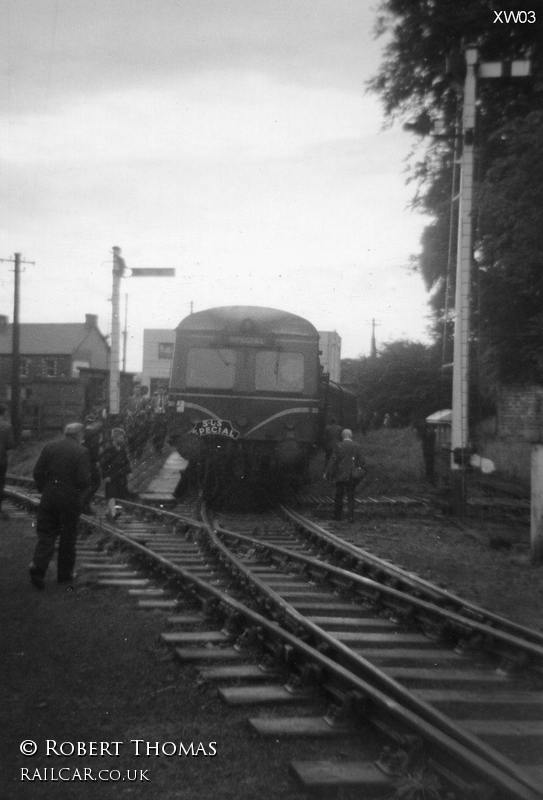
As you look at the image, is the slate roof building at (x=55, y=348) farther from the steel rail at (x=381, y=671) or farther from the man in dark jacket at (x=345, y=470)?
the steel rail at (x=381, y=671)

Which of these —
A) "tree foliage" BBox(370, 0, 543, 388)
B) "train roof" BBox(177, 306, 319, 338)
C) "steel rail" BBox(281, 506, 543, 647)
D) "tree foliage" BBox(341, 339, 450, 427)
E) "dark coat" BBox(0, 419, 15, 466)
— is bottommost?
"steel rail" BBox(281, 506, 543, 647)

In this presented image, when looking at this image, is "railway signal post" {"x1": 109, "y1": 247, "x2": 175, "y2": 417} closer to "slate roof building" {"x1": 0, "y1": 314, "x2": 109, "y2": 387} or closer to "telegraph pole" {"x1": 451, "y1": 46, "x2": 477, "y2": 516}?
"telegraph pole" {"x1": 451, "y1": 46, "x2": 477, "y2": 516}

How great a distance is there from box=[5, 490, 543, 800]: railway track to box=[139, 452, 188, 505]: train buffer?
20.1 feet

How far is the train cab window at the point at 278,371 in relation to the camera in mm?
15422

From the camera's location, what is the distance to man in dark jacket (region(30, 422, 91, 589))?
Answer: 838cm

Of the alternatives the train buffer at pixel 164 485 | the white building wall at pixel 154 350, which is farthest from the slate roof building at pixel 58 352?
the train buffer at pixel 164 485

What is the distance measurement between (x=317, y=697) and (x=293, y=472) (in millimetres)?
10937

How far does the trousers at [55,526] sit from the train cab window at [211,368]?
280 inches

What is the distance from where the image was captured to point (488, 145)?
624 inches

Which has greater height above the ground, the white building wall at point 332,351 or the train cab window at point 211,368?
the white building wall at point 332,351

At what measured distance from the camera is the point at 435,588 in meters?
7.84

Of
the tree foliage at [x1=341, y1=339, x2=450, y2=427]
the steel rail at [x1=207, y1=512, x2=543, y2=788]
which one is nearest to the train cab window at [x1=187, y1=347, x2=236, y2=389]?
the tree foliage at [x1=341, y1=339, x2=450, y2=427]

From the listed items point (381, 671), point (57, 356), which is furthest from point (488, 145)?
point (57, 356)

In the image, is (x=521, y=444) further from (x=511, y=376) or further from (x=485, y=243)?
(x=485, y=243)
